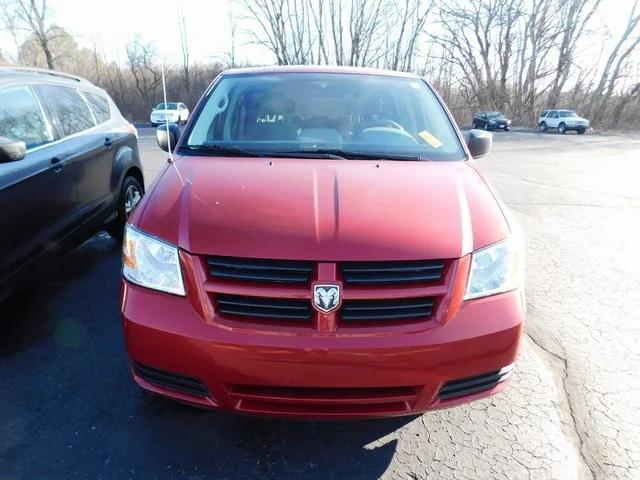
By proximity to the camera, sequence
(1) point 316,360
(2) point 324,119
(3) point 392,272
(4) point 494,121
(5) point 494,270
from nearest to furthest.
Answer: (1) point 316,360
(3) point 392,272
(5) point 494,270
(2) point 324,119
(4) point 494,121

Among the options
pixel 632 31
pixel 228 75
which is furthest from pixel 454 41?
pixel 228 75

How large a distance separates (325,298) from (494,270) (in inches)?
30.1

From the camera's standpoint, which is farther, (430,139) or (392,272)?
(430,139)

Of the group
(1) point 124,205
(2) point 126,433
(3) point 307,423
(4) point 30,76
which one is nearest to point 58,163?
(4) point 30,76

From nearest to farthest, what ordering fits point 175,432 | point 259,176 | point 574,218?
point 175,432 → point 259,176 → point 574,218

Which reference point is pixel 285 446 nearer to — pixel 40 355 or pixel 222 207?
pixel 222 207

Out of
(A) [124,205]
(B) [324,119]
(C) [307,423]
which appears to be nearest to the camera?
(C) [307,423]

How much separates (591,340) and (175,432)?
276 centimetres

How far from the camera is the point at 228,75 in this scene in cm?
343

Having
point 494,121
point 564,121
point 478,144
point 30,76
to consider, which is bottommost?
point 494,121

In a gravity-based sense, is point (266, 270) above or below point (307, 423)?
above

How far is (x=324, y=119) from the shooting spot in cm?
303

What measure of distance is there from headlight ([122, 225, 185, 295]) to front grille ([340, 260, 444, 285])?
2.29ft

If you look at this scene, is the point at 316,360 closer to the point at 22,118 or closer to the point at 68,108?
the point at 22,118
